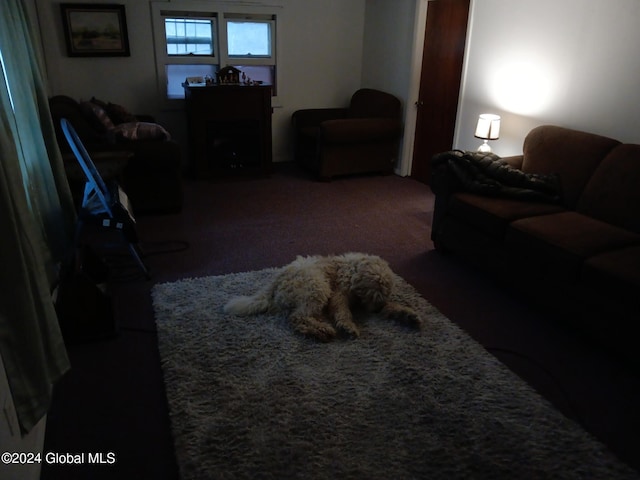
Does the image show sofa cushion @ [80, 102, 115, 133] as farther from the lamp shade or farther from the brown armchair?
the lamp shade

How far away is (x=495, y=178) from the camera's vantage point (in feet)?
10.9

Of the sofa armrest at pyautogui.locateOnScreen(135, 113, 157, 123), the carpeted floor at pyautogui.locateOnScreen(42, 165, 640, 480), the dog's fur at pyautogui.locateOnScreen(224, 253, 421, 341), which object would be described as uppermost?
the sofa armrest at pyautogui.locateOnScreen(135, 113, 157, 123)

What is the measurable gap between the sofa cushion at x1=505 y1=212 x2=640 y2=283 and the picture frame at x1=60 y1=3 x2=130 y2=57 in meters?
4.48

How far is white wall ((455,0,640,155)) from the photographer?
3.18m

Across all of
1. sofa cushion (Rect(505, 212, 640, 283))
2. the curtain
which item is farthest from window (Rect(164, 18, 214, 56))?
sofa cushion (Rect(505, 212, 640, 283))

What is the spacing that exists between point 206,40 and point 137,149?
7.39ft

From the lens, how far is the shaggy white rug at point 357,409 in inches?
67.2

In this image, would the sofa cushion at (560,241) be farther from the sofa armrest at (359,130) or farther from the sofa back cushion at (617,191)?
the sofa armrest at (359,130)

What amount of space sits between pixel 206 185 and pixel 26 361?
3.77 metres

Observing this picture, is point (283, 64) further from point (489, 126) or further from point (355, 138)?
point (489, 126)

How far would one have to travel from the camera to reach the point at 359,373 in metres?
2.18

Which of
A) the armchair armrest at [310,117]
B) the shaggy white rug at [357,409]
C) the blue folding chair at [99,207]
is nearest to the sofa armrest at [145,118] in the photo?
the armchair armrest at [310,117]

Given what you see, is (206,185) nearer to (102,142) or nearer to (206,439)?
(102,142)

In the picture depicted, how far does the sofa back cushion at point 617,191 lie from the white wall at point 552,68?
0.29 m
